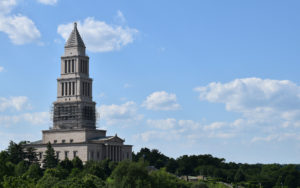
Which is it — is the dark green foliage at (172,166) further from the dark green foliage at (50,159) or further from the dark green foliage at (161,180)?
the dark green foliage at (161,180)

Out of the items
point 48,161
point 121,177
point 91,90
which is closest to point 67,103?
point 91,90

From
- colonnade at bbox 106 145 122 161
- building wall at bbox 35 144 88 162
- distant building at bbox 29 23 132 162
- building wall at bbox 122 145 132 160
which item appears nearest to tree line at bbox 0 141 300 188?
building wall at bbox 35 144 88 162

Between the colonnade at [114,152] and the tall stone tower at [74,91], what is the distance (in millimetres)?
7488

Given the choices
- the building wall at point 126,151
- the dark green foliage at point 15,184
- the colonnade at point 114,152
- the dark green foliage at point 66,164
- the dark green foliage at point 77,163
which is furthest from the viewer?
the building wall at point 126,151

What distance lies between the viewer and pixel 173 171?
172 m

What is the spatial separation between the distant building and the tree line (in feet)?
16.5

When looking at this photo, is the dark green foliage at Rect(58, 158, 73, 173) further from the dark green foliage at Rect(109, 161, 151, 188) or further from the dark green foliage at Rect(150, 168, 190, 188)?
the dark green foliage at Rect(109, 161, 151, 188)

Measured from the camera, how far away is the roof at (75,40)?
157 metres

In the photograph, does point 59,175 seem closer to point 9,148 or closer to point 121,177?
point 121,177

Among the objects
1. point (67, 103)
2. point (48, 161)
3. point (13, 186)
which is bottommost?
point (13, 186)

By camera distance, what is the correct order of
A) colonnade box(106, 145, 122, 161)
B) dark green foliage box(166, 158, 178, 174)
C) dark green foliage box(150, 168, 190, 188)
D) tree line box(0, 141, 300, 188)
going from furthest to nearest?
1. dark green foliage box(166, 158, 178, 174)
2. colonnade box(106, 145, 122, 161)
3. dark green foliage box(150, 168, 190, 188)
4. tree line box(0, 141, 300, 188)

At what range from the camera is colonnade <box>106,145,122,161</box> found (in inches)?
5906

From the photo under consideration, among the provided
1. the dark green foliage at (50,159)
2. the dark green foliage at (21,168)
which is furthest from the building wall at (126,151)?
the dark green foliage at (21,168)

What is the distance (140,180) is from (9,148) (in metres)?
50.6
